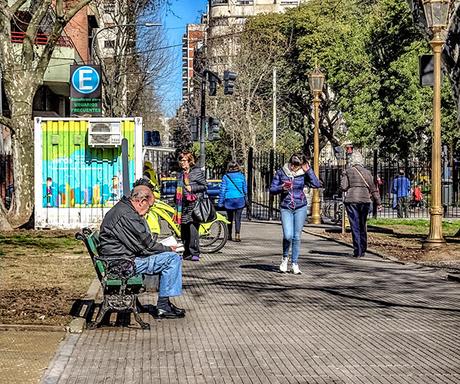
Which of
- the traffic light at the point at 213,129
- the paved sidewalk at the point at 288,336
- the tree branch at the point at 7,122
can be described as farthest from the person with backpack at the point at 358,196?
the traffic light at the point at 213,129

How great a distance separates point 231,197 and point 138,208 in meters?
10.5

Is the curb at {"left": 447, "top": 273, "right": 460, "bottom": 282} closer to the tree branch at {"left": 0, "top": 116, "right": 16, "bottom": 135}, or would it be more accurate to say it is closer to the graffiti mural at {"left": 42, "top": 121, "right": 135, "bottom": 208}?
the graffiti mural at {"left": 42, "top": 121, "right": 135, "bottom": 208}

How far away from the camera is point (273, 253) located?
1734 cm

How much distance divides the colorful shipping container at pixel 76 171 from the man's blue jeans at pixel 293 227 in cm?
982

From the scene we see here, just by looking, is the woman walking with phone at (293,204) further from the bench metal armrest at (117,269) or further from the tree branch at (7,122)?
the tree branch at (7,122)

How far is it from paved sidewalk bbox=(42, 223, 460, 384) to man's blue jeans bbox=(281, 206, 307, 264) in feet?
1.35

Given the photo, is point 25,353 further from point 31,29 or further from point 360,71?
point 360,71

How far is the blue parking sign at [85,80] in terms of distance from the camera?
92.6 feet

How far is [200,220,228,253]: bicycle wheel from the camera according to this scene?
17.1 m

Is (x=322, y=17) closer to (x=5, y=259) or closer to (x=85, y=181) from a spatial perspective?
(x=85, y=181)

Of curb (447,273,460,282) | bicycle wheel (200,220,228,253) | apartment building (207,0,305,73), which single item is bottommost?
curb (447,273,460,282)

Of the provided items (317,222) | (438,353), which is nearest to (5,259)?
(438,353)

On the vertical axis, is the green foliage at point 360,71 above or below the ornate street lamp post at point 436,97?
above

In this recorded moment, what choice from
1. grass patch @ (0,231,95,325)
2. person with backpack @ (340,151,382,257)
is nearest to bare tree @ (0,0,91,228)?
grass patch @ (0,231,95,325)
